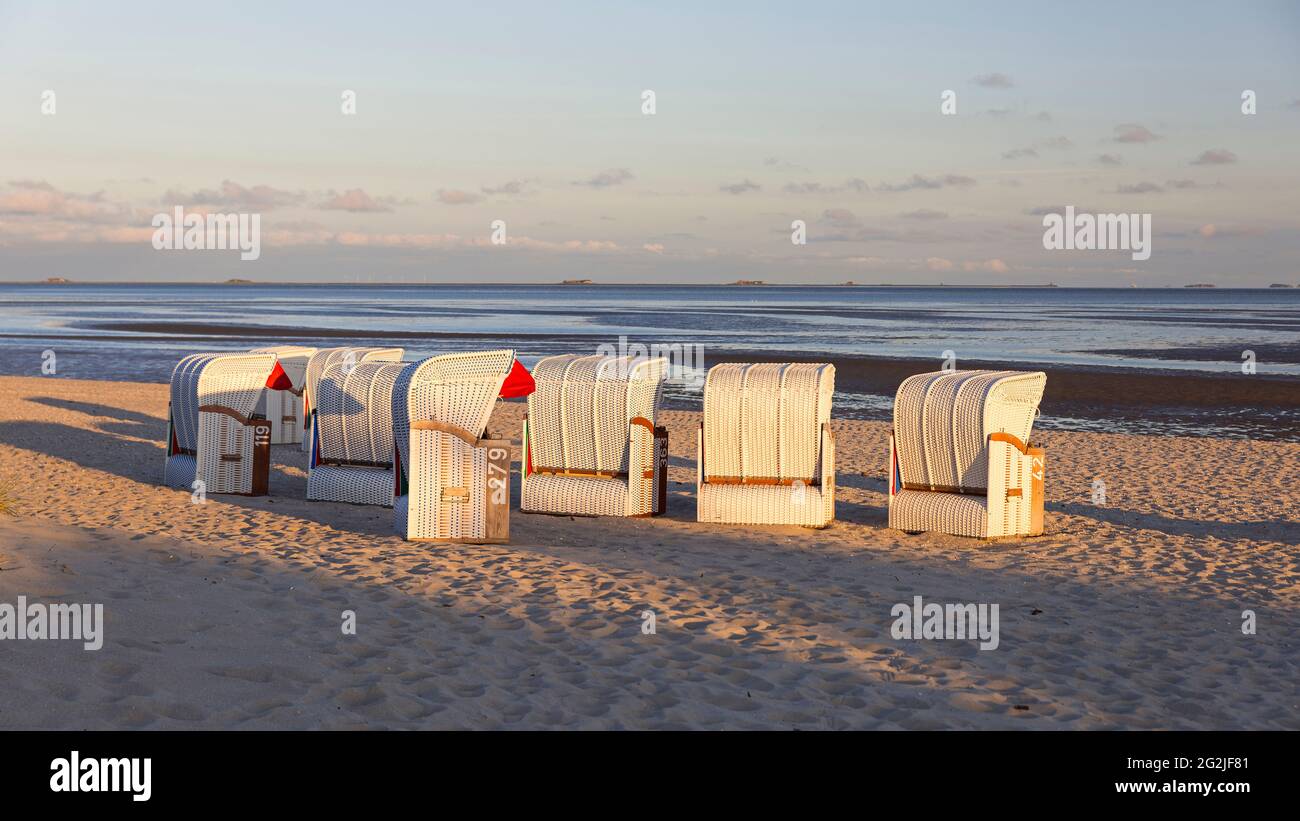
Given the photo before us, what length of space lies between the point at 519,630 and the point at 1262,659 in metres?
4.67

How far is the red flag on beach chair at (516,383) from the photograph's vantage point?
1032 cm

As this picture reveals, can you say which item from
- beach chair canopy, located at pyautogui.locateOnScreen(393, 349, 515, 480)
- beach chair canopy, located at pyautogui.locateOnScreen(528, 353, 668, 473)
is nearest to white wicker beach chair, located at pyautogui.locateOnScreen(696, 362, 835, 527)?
beach chair canopy, located at pyautogui.locateOnScreen(528, 353, 668, 473)

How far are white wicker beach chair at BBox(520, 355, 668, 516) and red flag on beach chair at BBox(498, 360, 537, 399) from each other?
1.48 metres

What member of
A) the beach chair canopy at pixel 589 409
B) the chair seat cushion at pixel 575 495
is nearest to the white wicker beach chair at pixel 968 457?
the beach chair canopy at pixel 589 409

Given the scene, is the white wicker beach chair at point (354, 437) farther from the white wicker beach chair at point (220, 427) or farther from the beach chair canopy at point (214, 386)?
the beach chair canopy at point (214, 386)

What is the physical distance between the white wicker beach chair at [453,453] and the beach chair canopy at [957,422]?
12.6ft

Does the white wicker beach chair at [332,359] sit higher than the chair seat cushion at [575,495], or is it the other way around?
the white wicker beach chair at [332,359]

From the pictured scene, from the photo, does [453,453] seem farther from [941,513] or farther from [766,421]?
[941,513]

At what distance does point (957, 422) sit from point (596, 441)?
3.66 metres

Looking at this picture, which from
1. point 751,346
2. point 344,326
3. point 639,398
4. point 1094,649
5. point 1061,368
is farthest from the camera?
point 344,326

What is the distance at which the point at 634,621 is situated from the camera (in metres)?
7.80
